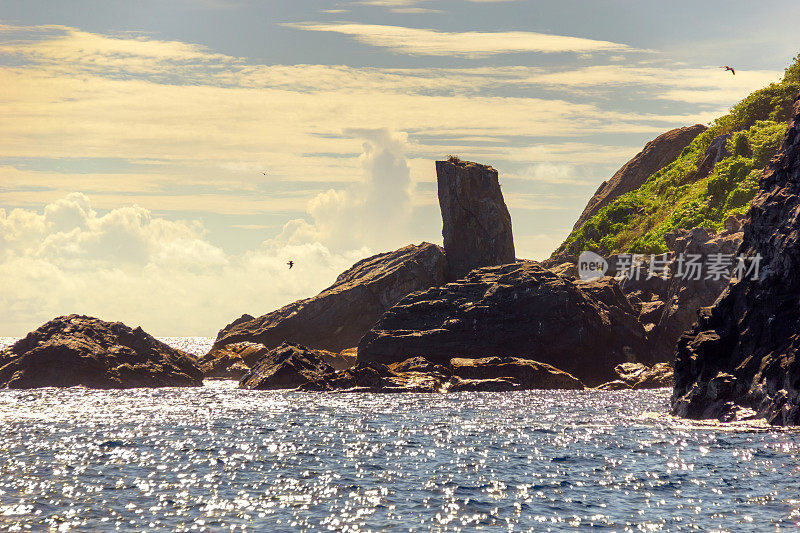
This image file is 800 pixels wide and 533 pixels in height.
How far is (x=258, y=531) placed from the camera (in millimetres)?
22297

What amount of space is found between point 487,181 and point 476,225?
20.8 ft

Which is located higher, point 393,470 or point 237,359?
point 393,470

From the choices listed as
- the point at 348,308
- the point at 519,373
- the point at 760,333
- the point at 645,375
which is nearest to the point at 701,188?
the point at 645,375

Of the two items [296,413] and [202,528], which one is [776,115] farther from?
[202,528]

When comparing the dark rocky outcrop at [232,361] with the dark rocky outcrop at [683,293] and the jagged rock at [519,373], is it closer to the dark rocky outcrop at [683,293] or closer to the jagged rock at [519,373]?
the jagged rock at [519,373]

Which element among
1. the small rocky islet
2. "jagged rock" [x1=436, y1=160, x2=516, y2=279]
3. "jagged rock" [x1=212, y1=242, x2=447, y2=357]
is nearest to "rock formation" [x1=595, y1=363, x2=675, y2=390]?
the small rocky islet

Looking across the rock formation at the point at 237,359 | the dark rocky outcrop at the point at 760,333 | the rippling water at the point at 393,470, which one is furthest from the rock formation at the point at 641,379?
the rock formation at the point at 237,359

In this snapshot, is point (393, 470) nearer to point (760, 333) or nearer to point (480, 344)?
point (760, 333)

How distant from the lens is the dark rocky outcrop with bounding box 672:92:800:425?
4272cm

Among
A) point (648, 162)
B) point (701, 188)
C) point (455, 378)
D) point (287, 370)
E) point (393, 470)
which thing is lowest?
point (455, 378)

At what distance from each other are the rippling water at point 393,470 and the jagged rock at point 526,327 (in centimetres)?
2207

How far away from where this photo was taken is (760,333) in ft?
149

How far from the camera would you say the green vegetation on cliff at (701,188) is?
326 feet

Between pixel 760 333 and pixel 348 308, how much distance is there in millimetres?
62625
